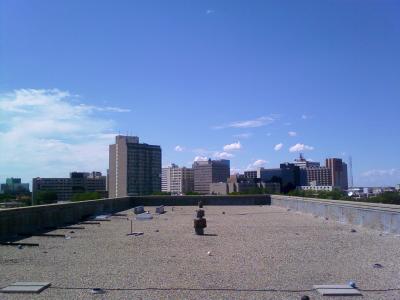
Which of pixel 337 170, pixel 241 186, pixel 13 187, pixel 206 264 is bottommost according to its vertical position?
pixel 206 264

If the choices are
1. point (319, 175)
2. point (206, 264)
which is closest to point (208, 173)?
point (319, 175)

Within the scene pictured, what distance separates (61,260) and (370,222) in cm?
1181

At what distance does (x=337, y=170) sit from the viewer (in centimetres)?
13525

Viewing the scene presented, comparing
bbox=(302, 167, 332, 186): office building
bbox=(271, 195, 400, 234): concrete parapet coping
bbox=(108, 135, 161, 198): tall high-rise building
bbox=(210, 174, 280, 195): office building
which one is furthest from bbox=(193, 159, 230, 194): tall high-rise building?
bbox=(271, 195, 400, 234): concrete parapet coping

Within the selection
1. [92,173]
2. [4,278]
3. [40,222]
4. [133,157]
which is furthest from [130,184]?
[4,278]

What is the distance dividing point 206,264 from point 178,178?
12985cm

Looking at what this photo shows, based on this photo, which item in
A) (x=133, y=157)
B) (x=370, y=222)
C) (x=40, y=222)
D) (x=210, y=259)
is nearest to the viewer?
(x=210, y=259)

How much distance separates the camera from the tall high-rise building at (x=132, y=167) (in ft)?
239

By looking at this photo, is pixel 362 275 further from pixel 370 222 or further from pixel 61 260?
pixel 370 222

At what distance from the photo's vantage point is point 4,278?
8633 mm

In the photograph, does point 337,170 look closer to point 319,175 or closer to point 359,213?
point 319,175

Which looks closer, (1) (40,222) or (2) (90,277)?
(2) (90,277)

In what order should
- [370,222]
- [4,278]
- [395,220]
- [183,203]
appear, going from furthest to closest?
[183,203], [370,222], [395,220], [4,278]

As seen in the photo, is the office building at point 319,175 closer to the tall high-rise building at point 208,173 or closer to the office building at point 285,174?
the office building at point 285,174
